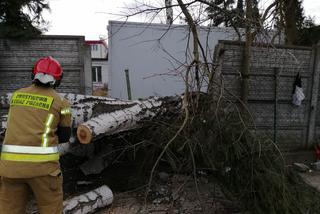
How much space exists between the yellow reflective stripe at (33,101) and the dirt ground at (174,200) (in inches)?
63.6

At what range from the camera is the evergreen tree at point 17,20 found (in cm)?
613

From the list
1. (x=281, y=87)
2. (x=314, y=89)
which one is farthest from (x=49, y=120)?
(x=314, y=89)

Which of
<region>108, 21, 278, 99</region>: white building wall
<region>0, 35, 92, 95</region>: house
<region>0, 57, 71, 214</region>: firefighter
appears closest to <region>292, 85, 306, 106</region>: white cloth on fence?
<region>108, 21, 278, 99</region>: white building wall

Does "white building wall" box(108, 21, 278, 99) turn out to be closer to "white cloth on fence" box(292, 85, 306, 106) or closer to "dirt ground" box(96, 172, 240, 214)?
"white cloth on fence" box(292, 85, 306, 106)

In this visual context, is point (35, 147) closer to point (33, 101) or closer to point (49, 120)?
point (49, 120)

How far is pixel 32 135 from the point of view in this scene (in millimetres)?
3381

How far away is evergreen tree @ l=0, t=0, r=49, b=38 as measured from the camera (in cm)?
613

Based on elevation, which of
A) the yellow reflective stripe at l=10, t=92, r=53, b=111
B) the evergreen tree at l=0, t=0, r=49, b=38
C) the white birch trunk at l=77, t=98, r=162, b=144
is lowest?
the white birch trunk at l=77, t=98, r=162, b=144

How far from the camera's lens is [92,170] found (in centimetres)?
523

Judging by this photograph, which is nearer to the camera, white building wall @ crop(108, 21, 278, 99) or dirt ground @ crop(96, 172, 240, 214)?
dirt ground @ crop(96, 172, 240, 214)

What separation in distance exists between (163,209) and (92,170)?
1086mm

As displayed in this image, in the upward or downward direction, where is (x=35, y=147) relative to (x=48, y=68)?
downward

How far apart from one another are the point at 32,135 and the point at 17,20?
3441mm

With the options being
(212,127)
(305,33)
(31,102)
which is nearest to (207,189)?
(212,127)
